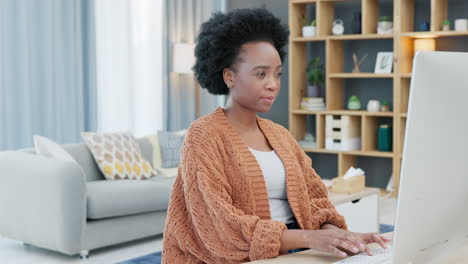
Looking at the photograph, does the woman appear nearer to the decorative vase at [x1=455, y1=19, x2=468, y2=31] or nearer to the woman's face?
the woman's face

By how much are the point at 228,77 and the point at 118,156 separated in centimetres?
311

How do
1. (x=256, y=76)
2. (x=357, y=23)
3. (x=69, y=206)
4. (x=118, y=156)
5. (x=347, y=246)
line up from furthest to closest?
(x=357, y=23) < (x=118, y=156) < (x=69, y=206) < (x=256, y=76) < (x=347, y=246)

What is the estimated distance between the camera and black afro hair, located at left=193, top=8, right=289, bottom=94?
1612 mm

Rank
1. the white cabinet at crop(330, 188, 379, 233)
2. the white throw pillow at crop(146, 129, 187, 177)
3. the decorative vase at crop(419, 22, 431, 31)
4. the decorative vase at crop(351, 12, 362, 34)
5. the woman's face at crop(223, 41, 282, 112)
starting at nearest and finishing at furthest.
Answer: the woman's face at crop(223, 41, 282, 112) < the white cabinet at crop(330, 188, 379, 233) < the white throw pillow at crop(146, 129, 187, 177) < the decorative vase at crop(419, 22, 431, 31) < the decorative vase at crop(351, 12, 362, 34)

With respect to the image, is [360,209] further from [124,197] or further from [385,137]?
[385,137]

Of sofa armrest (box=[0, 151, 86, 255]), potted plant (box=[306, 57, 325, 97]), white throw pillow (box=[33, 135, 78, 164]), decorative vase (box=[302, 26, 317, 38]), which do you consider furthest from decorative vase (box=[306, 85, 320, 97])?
sofa armrest (box=[0, 151, 86, 255])

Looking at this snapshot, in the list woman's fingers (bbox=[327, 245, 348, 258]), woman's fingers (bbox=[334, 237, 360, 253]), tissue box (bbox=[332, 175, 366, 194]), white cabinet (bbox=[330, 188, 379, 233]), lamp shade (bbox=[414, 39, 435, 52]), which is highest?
lamp shade (bbox=[414, 39, 435, 52])

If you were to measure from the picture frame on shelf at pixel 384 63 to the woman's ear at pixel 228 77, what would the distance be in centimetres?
449

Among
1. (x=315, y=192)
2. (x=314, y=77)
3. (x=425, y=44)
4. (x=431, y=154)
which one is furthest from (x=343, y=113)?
(x=431, y=154)

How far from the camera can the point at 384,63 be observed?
597cm

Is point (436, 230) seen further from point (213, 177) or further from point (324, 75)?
point (324, 75)

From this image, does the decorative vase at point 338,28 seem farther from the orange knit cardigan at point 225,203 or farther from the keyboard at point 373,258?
the keyboard at point 373,258

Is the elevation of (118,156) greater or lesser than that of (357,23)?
lesser

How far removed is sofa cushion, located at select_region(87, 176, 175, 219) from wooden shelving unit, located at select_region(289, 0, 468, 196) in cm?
228
